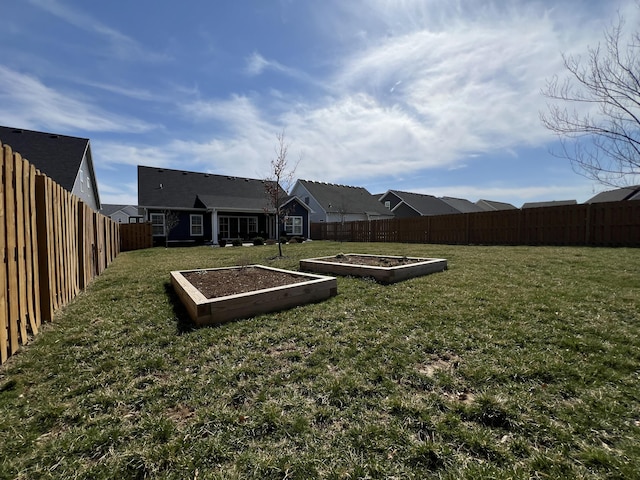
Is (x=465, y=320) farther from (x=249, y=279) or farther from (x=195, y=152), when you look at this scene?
(x=195, y=152)

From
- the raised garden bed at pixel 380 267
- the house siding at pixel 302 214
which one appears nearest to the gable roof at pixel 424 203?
the house siding at pixel 302 214

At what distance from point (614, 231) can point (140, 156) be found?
2786cm

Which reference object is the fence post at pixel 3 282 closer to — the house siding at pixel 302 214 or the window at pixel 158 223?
the window at pixel 158 223

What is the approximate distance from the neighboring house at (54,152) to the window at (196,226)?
→ 5.92 metres

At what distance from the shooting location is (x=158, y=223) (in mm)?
18766

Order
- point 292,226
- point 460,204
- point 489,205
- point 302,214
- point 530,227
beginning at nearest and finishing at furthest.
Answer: point 530,227 → point 292,226 → point 302,214 → point 460,204 → point 489,205

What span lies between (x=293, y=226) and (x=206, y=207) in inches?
296

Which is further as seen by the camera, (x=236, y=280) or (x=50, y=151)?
(x=50, y=151)

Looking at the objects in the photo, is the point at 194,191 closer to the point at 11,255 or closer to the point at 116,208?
the point at 11,255

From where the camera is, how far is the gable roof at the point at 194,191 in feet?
62.8

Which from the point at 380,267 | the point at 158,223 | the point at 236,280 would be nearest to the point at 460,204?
the point at 158,223

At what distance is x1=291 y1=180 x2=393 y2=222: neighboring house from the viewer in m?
27.7

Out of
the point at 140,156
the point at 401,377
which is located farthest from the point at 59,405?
the point at 140,156

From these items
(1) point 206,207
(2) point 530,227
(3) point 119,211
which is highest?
(3) point 119,211
